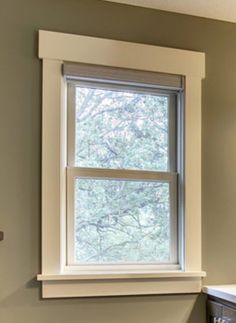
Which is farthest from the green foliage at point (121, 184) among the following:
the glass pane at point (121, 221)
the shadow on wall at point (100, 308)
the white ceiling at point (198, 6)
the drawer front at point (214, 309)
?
the white ceiling at point (198, 6)

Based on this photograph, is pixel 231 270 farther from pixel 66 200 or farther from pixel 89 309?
pixel 66 200

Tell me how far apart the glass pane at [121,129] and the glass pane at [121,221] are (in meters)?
0.12

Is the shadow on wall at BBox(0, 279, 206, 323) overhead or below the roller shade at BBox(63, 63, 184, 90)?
below

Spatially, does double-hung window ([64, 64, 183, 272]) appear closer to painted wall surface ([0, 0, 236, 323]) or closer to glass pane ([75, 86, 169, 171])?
glass pane ([75, 86, 169, 171])

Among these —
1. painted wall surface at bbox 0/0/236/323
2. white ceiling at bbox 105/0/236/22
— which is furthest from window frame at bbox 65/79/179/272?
white ceiling at bbox 105/0/236/22

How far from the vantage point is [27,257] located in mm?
2238

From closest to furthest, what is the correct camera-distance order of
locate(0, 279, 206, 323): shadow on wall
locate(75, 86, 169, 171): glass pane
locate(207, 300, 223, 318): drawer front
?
1. locate(0, 279, 206, 323): shadow on wall
2. locate(207, 300, 223, 318): drawer front
3. locate(75, 86, 169, 171): glass pane

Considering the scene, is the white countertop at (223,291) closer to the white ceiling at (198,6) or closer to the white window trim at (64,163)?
the white window trim at (64,163)

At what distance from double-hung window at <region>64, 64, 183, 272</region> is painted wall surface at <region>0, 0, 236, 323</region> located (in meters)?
0.19

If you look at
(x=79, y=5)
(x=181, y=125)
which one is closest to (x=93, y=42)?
(x=79, y=5)

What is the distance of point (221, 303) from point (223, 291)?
77 millimetres

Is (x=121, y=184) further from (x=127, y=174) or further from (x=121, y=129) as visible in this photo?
(x=121, y=129)

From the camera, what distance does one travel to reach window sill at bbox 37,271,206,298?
2250 millimetres

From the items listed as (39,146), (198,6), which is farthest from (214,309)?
(198,6)
